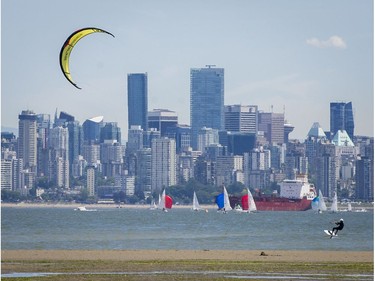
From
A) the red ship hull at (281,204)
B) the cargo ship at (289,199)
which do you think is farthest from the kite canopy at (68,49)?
the red ship hull at (281,204)

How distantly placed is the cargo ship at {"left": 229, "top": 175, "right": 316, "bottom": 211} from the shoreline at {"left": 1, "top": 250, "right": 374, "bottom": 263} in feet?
388

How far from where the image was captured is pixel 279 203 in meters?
174

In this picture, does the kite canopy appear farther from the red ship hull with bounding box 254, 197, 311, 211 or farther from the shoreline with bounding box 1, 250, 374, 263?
the red ship hull with bounding box 254, 197, 311, 211

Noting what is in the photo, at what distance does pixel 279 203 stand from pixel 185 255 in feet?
425

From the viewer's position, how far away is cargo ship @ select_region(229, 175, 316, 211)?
170625mm

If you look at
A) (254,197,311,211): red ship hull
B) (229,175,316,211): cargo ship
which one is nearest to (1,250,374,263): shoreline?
(229,175,316,211): cargo ship

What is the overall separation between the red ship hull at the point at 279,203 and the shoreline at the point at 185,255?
4681 inches

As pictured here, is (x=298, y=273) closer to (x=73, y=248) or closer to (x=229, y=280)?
(x=229, y=280)

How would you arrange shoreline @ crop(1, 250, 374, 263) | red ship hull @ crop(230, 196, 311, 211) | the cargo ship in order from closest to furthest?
shoreline @ crop(1, 250, 374, 263)
red ship hull @ crop(230, 196, 311, 211)
the cargo ship

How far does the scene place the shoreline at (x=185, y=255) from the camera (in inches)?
1684

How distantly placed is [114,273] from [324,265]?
6.72 metres

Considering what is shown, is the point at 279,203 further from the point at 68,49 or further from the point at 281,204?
the point at 68,49

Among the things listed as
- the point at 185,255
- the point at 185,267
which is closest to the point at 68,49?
the point at 185,267

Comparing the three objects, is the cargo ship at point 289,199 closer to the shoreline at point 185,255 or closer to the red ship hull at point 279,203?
the red ship hull at point 279,203
